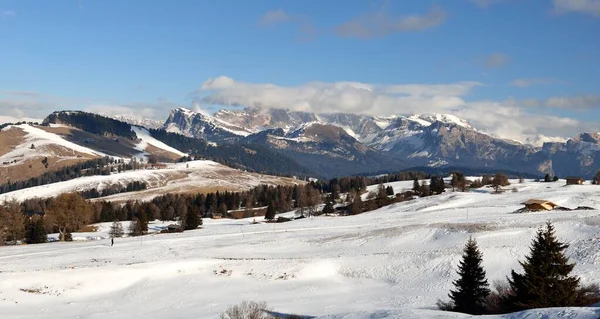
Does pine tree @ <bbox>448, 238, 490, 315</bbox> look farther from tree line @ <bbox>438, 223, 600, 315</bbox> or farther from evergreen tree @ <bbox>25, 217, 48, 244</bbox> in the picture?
evergreen tree @ <bbox>25, 217, 48, 244</bbox>

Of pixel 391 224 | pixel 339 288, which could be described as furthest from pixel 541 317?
pixel 391 224

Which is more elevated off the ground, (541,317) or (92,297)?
(541,317)

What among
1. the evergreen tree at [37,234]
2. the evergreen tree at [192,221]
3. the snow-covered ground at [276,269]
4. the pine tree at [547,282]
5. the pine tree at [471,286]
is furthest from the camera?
the evergreen tree at [192,221]

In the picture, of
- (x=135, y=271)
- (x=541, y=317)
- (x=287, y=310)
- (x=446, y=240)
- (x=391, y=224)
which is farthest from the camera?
(x=391, y=224)

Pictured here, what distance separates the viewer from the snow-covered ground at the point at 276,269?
47156 millimetres

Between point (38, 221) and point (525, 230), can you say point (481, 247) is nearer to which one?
point (525, 230)

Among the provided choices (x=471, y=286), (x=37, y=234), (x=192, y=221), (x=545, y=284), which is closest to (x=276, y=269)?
(x=471, y=286)

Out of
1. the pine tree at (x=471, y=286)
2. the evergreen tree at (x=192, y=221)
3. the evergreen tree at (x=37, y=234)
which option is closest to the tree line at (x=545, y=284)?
the pine tree at (x=471, y=286)

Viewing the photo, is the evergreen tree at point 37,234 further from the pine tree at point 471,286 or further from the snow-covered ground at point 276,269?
the pine tree at point 471,286

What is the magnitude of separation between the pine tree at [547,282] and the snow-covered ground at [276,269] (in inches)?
366

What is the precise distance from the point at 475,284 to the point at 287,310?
15741 millimetres

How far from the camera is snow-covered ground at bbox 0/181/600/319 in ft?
155

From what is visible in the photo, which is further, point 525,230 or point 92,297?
point 525,230

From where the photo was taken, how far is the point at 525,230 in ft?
218
